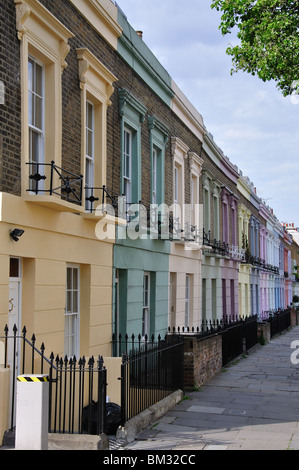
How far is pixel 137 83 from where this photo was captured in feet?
48.8

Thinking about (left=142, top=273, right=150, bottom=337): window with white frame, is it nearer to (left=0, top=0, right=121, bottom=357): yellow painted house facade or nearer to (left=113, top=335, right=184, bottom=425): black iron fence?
(left=113, top=335, right=184, bottom=425): black iron fence

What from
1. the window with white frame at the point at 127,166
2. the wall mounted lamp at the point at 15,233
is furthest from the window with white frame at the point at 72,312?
the window with white frame at the point at 127,166

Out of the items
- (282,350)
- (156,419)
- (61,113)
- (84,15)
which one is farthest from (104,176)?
(282,350)

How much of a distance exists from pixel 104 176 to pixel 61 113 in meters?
2.09

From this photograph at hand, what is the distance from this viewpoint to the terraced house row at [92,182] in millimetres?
9039

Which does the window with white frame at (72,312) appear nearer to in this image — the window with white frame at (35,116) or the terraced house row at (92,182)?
the terraced house row at (92,182)

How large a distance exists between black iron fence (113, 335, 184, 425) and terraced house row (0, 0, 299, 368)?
1.42 meters

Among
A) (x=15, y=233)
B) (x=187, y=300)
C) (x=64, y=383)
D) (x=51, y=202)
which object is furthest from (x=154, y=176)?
(x=64, y=383)

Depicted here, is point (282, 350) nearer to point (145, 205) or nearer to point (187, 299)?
point (187, 299)

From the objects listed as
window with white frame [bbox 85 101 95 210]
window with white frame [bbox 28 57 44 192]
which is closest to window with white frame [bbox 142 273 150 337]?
window with white frame [bbox 85 101 95 210]

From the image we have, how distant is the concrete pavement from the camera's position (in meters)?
8.59

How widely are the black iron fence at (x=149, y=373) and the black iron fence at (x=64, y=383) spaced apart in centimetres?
50

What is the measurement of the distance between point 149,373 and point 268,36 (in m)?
7.97

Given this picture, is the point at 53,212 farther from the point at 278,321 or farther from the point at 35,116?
the point at 278,321
